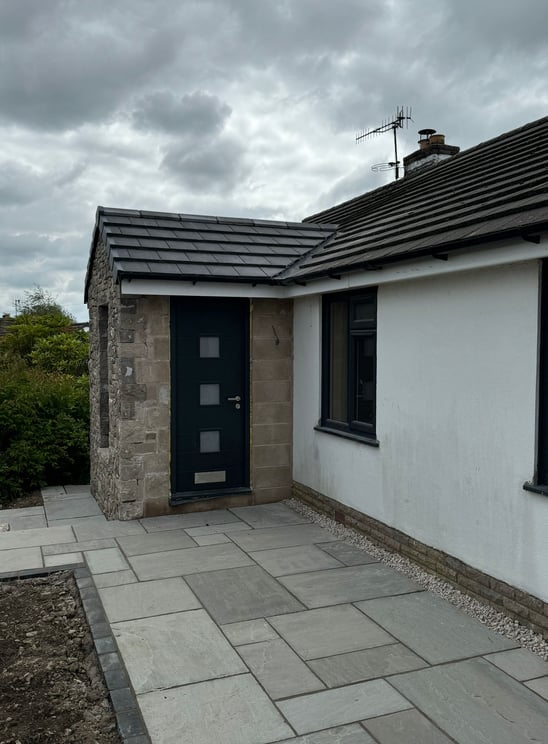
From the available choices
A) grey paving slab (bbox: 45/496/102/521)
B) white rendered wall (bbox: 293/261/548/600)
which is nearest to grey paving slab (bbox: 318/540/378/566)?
white rendered wall (bbox: 293/261/548/600)

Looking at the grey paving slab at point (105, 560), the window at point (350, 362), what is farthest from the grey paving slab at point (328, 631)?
the window at point (350, 362)

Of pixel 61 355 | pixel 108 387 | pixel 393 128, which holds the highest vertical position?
pixel 393 128

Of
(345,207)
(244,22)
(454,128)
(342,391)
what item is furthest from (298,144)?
(342,391)

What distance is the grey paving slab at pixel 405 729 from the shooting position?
3.48 meters

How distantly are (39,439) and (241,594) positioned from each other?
5.73m

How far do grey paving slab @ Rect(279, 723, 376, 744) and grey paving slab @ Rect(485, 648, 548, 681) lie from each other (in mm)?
1226

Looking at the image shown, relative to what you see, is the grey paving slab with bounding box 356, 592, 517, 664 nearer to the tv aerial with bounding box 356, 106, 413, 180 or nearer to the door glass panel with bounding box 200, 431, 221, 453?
the door glass panel with bounding box 200, 431, 221, 453

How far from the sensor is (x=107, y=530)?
7.56 m

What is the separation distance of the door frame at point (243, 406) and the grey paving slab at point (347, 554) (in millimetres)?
1969

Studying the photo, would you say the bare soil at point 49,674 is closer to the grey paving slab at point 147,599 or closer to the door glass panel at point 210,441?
the grey paving slab at point 147,599

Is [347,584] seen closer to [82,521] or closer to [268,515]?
[268,515]

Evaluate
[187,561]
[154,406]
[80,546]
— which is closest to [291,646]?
[187,561]

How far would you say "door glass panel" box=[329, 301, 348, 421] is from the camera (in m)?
7.76

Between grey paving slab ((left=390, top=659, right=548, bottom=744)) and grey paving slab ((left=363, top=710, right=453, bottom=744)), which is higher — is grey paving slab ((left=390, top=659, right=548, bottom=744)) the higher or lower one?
the higher one
